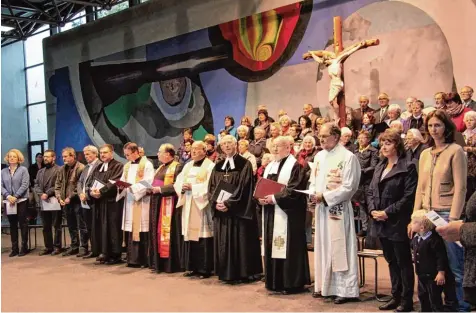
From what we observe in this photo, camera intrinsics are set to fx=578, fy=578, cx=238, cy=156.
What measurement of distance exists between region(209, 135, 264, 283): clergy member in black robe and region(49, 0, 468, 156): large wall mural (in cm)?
444

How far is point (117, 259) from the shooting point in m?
8.12

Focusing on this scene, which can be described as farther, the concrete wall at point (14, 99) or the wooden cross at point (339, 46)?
the concrete wall at point (14, 99)

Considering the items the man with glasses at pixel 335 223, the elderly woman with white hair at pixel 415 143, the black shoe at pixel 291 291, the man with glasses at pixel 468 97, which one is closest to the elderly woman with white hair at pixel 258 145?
the man with glasses at pixel 468 97

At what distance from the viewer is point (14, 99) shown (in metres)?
20.8

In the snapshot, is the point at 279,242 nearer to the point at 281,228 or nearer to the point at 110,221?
the point at 281,228

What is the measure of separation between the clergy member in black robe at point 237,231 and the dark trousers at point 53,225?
3822 mm

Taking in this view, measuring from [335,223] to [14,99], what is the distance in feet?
59.4

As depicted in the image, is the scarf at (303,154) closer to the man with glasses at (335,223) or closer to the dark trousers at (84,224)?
the man with glasses at (335,223)

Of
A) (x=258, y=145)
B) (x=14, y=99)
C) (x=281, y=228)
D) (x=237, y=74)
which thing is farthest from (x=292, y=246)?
(x=14, y=99)

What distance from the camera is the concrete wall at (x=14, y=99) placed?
67.4 feet

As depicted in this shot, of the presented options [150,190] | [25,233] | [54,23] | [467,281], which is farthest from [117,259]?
[54,23]

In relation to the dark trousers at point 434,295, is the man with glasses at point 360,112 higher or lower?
higher

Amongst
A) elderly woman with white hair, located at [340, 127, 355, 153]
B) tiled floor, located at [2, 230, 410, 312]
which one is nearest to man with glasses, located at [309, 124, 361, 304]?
tiled floor, located at [2, 230, 410, 312]

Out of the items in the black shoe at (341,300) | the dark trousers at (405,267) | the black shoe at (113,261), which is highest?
the dark trousers at (405,267)
